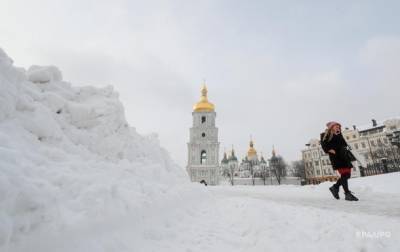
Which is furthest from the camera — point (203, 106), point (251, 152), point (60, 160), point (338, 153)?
point (251, 152)

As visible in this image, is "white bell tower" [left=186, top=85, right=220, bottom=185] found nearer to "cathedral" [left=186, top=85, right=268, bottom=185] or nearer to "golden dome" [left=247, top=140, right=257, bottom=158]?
"cathedral" [left=186, top=85, right=268, bottom=185]

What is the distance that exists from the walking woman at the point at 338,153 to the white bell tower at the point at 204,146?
1587 inches

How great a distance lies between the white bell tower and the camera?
1822 inches

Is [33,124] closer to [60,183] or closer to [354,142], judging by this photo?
[60,183]

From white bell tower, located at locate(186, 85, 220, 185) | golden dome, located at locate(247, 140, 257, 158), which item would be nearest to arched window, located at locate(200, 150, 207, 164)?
white bell tower, located at locate(186, 85, 220, 185)

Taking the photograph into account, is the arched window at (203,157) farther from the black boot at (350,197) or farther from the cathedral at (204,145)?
the black boot at (350,197)

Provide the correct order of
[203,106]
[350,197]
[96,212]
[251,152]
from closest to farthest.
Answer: [96,212], [350,197], [203,106], [251,152]

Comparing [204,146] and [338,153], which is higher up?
[204,146]

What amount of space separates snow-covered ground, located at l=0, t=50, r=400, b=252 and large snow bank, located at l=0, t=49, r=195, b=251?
0.01 meters

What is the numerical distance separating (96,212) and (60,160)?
4.68ft

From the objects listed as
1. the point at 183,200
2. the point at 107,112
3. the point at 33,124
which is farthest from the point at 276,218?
the point at 107,112

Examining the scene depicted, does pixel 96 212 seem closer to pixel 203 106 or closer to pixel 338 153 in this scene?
pixel 338 153

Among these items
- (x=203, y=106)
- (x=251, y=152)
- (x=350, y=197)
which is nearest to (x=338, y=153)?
(x=350, y=197)

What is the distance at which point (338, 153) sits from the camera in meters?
5.88
